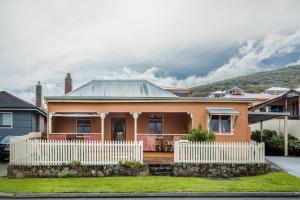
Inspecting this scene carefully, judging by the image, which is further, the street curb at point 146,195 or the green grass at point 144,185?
the green grass at point 144,185

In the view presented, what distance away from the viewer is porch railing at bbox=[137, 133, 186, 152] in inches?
926

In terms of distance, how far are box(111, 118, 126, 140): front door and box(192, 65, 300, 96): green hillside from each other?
308ft

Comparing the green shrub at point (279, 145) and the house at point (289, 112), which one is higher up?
the house at point (289, 112)

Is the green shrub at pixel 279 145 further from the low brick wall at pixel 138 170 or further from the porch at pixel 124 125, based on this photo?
the low brick wall at pixel 138 170

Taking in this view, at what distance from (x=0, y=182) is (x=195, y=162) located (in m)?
8.66

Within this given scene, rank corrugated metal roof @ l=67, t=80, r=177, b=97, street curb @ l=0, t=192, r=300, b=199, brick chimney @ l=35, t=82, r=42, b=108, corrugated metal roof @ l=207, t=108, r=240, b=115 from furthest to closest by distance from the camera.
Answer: brick chimney @ l=35, t=82, r=42, b=108 < corrugated metal roof @ l=67, t=80, r=177, b=97 < corrugated metal roof @ l=207, t=108, r=240, b=115 < street curb @ l=0, t=192, r=300, b=199

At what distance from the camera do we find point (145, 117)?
25.5 m

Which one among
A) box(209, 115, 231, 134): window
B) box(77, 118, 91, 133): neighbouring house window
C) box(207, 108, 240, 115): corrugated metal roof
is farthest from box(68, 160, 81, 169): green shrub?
box(209, 115, 231, 134): window

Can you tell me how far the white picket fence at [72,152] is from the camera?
55.7ft

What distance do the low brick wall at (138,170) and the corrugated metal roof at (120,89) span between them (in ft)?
29.4

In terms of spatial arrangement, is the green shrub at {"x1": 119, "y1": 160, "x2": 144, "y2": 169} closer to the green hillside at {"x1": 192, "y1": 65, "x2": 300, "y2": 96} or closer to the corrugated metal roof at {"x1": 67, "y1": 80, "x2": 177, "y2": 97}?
the corrugated metal roof at {"x1": 67, "y1": 80, "x2": 177, "y2": 97}

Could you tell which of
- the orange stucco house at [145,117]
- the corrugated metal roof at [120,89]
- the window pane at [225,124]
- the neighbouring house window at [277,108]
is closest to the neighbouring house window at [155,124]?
the orange stucco house at [145,117]

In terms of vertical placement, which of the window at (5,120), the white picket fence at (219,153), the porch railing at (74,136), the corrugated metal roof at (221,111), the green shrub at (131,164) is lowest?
the green shrub at (131,164)

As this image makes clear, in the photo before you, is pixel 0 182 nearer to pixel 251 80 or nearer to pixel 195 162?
pixel 195 162
